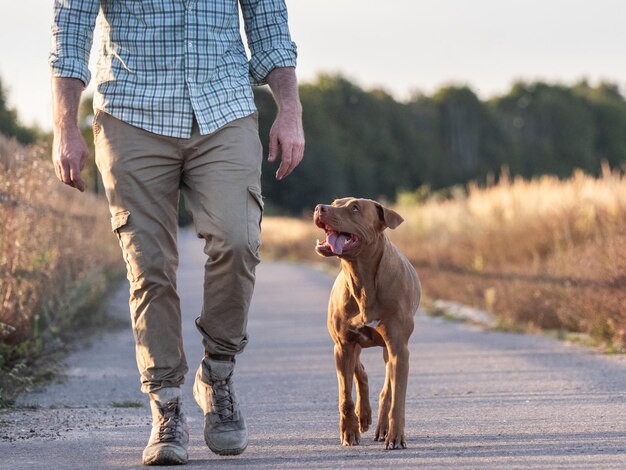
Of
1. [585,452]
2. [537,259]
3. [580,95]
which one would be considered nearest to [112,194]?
[585,452]

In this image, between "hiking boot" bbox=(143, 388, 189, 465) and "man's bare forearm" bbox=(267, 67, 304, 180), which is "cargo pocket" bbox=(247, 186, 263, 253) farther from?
"hiking boot" bbox=(143, 388, 189, 465)

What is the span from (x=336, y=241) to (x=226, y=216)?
0.63 m

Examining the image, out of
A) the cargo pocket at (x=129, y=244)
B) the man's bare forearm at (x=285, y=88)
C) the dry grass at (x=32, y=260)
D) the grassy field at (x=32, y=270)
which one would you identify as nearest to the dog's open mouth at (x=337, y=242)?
the man's bare forearm at (x=285, y=88)

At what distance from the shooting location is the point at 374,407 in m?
6.49

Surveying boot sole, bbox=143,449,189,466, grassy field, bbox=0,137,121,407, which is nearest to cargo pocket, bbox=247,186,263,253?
boot sole, bbox=143,449,189,466

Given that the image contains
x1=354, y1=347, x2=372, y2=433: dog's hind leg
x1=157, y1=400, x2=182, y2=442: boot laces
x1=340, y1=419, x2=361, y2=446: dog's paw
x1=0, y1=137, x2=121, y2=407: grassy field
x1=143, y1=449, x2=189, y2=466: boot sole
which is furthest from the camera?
x1=0, y1=137, x2=121, y2=407: grassy field

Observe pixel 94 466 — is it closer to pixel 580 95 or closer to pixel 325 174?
pixel 325 174

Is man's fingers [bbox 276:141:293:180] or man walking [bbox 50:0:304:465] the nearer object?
man walking [bbox 50:0:304:465]

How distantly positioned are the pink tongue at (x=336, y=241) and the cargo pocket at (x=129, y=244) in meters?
0.86

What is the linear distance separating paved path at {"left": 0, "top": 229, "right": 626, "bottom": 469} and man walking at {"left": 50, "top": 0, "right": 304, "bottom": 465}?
1.52 feet

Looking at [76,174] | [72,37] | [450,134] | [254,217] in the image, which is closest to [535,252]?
[254,217]

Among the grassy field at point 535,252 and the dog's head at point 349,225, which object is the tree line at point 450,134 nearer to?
the grassy field at point 535,252

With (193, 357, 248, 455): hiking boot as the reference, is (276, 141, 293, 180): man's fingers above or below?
above

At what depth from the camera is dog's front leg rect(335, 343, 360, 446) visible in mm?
5258
